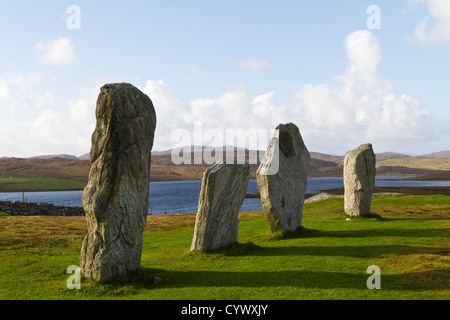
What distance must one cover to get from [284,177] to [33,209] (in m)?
35.9

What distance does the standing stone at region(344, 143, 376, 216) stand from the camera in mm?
24625

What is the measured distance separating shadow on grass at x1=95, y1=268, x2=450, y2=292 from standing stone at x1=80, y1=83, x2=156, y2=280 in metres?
0.57

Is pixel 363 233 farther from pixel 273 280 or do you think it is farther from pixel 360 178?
pixel 273 280

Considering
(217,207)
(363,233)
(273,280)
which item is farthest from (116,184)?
(363,233)

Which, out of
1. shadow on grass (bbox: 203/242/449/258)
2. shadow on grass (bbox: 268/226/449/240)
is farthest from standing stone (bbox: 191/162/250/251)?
shadow on grass (bbox: 268/226/449/240)

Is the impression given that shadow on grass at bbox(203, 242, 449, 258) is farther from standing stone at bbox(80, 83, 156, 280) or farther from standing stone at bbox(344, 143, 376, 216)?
standing stone at bbox(344, 143, 376, 216)

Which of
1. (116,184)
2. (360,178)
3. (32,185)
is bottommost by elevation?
(32,185)

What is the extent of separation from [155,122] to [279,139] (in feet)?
32.8

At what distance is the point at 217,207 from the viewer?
15852 mm

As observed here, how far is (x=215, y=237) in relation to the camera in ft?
52.4

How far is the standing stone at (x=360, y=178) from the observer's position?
2462 cm
